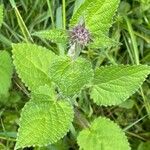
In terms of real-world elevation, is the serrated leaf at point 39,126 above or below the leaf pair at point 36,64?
below

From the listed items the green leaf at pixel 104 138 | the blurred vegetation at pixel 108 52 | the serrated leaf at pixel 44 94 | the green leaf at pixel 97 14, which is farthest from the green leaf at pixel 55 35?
the blurred vegetation at pixel 108 52

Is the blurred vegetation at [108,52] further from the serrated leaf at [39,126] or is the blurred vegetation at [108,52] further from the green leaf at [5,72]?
the serrated leaf at [39,126]

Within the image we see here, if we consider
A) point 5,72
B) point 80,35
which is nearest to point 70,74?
point 80,35

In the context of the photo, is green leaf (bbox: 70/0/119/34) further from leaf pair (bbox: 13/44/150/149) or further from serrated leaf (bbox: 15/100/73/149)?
serrated leaf (bbox: 15/100/73/149)

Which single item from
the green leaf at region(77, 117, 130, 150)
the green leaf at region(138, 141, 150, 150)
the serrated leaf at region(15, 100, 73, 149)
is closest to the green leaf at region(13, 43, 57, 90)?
the serrated leaf at region(15, 100, 73, 149)

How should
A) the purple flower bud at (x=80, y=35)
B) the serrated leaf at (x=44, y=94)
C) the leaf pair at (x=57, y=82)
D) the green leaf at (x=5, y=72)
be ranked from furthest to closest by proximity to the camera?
the green leaf at (x=5, y=72) < the serrated leaf at (x=44, y=94) < the leaf pair at (x=57, y=82) < the purple flower bud at (x=80, y=35)

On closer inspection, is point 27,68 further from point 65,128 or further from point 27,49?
point 65,128
